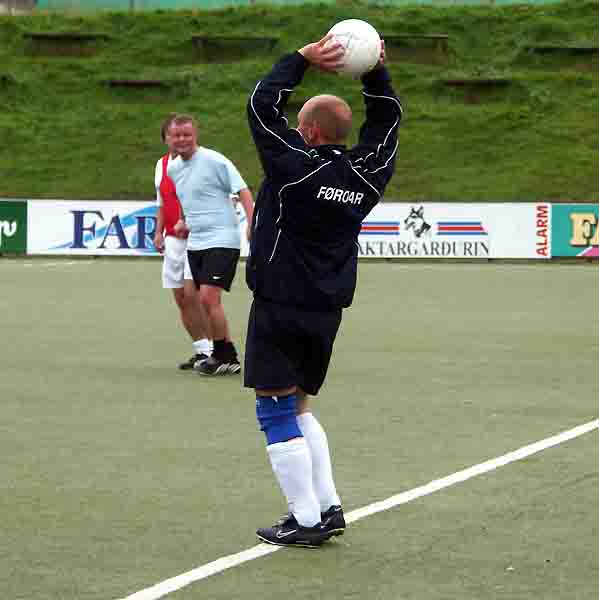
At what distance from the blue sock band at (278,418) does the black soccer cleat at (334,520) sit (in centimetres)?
35

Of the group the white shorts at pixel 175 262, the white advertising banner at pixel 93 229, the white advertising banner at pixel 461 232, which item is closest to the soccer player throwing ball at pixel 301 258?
the white shorts at pixel 175 262

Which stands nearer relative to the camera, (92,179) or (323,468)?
(323,468)

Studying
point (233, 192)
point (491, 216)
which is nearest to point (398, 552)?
point (233, 192)

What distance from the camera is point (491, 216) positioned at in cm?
2847

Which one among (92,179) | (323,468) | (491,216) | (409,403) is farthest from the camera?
(92,179)

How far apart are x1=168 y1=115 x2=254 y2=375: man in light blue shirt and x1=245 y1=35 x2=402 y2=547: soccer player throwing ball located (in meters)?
5.68

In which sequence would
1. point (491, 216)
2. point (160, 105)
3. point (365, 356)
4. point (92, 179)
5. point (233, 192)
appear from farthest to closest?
point (160, 105) → point (92, 179) → point (491, 216) → point (365, 356) → point (233, 192)

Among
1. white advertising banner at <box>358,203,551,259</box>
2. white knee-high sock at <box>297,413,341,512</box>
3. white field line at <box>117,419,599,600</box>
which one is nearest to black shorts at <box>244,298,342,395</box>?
white knee-high sock at <box>297,413,341,512</box>

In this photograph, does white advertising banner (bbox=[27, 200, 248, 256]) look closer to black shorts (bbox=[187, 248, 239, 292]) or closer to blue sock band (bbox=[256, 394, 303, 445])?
black shorts (bbox=[187, 248, 239, 292])

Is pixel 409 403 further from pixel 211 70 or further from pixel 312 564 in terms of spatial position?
pixel 211 70

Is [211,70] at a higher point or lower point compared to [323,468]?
higher

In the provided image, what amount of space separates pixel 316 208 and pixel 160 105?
41092 mm

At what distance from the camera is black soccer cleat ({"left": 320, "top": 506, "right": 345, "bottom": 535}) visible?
6246 mm

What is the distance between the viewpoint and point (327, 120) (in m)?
6.17
